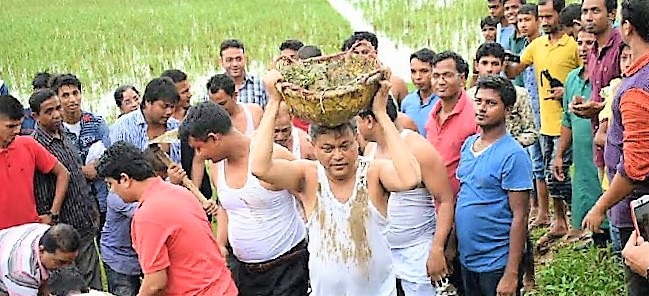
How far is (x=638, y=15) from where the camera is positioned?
3.44 metres

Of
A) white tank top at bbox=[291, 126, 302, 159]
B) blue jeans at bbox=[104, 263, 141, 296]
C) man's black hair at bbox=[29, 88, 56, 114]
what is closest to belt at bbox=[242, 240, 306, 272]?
white tank top at bbox=[291, 126, 302, 159]

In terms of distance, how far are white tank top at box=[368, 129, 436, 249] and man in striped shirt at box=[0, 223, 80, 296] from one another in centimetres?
158

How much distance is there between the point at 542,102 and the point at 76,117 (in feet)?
10.8

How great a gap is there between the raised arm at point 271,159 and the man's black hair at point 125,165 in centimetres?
55

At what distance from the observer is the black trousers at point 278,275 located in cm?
434

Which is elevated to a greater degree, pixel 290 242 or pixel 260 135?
pixel 260 135

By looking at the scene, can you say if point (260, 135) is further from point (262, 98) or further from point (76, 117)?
point (262, 98)

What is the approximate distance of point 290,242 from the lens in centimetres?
432

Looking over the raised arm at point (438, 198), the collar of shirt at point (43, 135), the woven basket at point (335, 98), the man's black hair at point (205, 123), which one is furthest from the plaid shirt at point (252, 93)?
the woven basket at point (335, 98)

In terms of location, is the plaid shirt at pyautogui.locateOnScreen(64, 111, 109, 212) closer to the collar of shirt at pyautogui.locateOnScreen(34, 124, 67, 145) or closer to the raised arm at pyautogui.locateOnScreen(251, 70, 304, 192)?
the collar of shirt at pyautogui.locateOnScreen(34, 124, 67, 145)

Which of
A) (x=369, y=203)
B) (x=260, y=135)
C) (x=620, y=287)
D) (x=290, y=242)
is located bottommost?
(x=620, y=287)

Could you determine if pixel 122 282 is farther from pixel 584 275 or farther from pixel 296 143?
pixel 584 275

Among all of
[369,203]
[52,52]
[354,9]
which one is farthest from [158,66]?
[369,203]

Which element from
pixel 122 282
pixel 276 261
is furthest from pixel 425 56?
pixel 122 282
